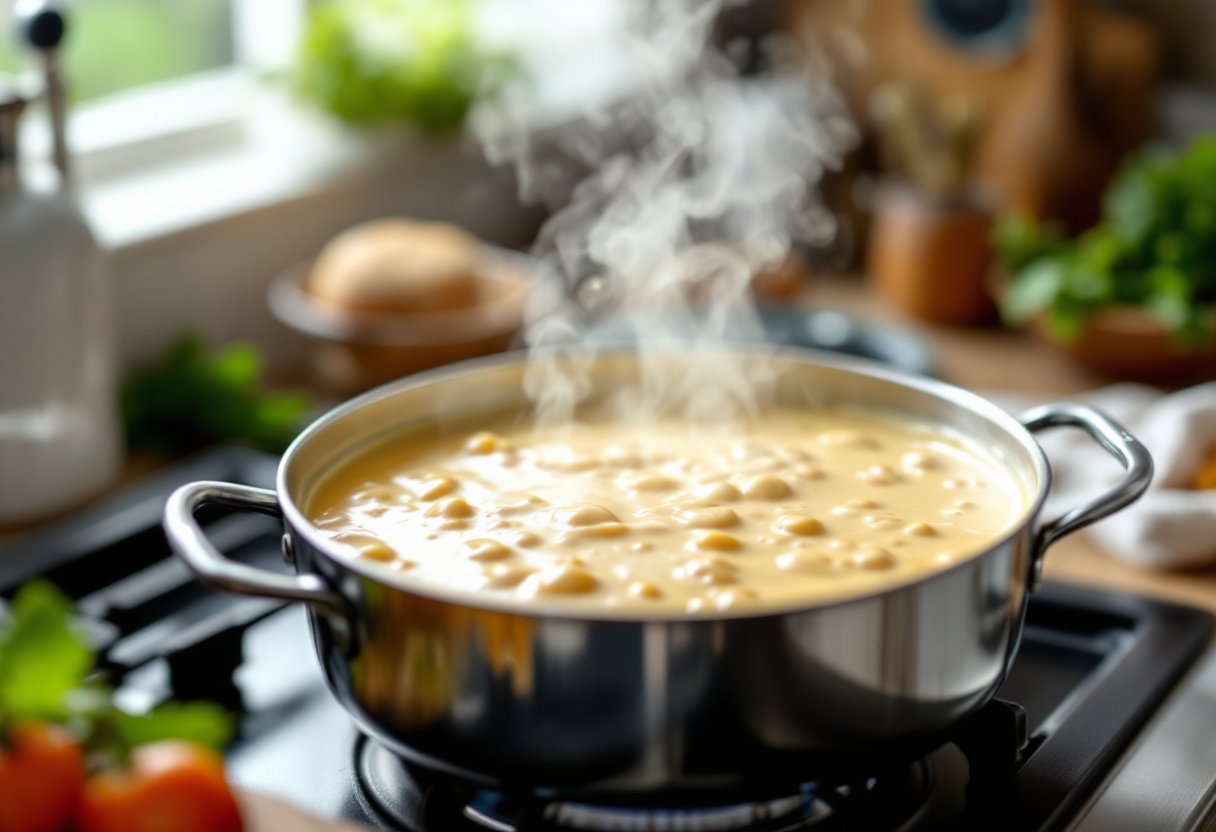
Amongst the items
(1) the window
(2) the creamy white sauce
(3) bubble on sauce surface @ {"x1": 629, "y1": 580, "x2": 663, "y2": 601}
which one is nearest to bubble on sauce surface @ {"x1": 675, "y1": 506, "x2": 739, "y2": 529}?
(2) the creamy white sauce

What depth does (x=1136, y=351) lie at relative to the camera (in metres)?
1.87

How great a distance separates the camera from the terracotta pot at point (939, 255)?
6.91 ft

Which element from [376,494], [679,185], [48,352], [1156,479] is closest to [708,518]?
[376,494]

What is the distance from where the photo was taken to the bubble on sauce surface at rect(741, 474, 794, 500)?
3.42 ft

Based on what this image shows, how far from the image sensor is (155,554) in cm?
138

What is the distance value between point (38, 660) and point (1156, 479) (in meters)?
1.16

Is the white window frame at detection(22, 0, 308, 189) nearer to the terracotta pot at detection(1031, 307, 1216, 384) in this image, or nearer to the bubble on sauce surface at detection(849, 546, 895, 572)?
the terracotta pot at detection(1031, 307, 1216, 384)

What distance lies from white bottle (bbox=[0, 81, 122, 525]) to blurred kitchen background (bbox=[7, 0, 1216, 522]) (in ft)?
0.16

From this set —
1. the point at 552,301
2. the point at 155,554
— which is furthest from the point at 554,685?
the point at 552,301

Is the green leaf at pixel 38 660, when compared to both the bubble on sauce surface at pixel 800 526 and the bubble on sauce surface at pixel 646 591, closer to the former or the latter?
the bubble on sauce surface at pixel 646 591

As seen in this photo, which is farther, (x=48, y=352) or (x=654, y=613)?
(x=48, y=352)

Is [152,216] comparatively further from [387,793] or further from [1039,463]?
[1039,463]

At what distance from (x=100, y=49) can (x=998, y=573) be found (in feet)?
5.57

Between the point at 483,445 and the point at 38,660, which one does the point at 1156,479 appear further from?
the point at 38,660
